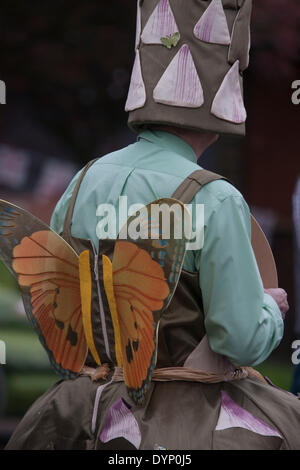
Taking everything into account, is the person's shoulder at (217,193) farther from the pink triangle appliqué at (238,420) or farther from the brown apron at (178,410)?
the pink triangle appliqué at (238,420)

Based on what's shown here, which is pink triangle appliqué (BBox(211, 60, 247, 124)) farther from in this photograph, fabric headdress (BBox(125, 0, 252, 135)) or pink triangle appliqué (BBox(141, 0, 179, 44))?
pink triangle appliqué (BBox(141, 0, 179, 44))

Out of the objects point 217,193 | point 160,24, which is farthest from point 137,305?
point 160,24

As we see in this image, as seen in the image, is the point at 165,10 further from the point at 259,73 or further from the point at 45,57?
the point at 259,73

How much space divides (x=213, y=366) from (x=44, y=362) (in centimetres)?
359

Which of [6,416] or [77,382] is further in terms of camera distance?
[6,416]

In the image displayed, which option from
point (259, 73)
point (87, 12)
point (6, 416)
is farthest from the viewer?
point (259, 73)

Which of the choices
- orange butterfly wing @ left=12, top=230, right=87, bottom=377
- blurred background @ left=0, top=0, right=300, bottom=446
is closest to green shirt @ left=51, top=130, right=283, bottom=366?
orange butterfly wing @ left=12, top=230, right=87, bottom=377

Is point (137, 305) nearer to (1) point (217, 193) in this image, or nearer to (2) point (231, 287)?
(2) point (231, 287)

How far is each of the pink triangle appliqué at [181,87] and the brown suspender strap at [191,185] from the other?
0.21 metres

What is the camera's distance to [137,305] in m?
2.30

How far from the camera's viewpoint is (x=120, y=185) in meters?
2.45

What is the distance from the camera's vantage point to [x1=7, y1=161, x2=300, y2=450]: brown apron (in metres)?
2.33

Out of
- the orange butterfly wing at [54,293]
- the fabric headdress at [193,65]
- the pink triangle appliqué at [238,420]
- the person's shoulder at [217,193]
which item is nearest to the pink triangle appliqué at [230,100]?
the fabric headdress at [193,65]
